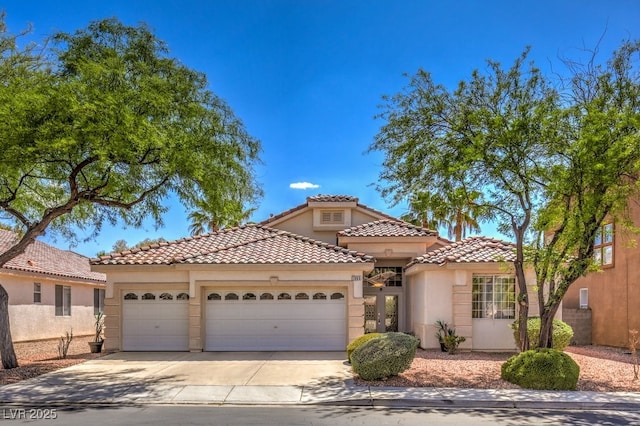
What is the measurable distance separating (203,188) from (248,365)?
5.22m

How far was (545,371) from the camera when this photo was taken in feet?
38.9

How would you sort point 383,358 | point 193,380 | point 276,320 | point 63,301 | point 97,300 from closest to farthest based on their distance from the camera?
1. point 383,358
2. point 193,380
3. point 276,320
4. point 63,301
5. point 97,300

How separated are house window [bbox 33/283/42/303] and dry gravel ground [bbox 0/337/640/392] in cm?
421

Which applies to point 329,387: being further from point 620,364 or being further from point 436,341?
point 620,364

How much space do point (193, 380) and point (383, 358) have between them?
466 centimetres

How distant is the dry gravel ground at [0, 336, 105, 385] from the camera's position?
13.5 m

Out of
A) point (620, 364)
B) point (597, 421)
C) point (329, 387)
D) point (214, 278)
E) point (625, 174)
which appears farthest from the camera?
point (214, 278)

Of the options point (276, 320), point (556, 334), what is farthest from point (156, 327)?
point (556, 334)

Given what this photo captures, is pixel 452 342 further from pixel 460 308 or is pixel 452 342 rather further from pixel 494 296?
pixel 494 296

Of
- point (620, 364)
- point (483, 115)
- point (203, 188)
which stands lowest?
point (620, 364)

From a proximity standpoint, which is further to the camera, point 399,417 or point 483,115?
point 483,115

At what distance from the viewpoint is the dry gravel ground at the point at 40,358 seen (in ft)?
44.4

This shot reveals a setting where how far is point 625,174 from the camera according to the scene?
13086 millimetres

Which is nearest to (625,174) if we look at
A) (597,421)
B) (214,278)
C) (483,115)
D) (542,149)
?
(542,149)
